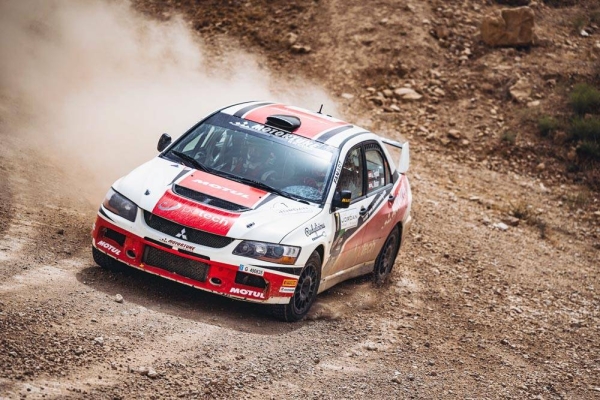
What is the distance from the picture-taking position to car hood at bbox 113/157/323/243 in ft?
26.2

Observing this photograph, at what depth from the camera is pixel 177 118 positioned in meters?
16.7

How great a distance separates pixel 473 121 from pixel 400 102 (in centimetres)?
156

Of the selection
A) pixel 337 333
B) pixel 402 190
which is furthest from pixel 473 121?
pixel 337 333

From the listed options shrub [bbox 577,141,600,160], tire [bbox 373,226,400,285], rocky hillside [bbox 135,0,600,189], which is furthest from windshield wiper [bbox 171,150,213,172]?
shrub [bbox 577,141,600,160]

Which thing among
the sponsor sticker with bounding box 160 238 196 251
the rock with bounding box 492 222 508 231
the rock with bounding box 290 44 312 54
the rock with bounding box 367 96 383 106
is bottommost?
the rock with bounding box 492 222 508 231

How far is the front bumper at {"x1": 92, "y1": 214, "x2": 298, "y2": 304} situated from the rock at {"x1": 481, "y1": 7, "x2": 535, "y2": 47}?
14.2 m

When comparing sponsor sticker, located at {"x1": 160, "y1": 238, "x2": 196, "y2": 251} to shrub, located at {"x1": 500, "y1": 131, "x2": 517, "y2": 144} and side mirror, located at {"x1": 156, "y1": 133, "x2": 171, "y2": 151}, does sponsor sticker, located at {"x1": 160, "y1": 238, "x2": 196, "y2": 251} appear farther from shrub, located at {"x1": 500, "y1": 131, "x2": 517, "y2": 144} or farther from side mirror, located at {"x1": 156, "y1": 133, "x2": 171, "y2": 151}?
shrub, located at {"x1": 500, "y1": 131, "x2": 517, "y2": 144}

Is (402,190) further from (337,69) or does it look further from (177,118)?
(337,69)

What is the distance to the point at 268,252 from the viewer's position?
8.01m

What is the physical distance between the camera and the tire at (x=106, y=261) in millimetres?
8461

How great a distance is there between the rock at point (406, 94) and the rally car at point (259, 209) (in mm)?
9197

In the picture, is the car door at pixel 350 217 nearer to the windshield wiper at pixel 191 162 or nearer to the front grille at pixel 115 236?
the windshield wiper at pixel 191 162

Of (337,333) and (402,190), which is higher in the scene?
(402,190)

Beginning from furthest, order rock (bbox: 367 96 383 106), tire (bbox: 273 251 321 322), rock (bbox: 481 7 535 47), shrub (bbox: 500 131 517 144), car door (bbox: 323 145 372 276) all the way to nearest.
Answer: rock (bbox: 481 7 535 47) → rock (bbox: 367 96 383 106) → shrub (bbox: 500 131 517 144) → car door (bbox: 323 145 372 276) → tire (bbox: 273 251 321 322)
